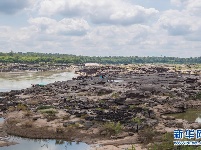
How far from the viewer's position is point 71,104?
54.5 meters

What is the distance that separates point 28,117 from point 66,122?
21.8 feet

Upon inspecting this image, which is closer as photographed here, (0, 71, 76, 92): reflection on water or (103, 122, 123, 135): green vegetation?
(103, 122, 123, 135): green vegetation

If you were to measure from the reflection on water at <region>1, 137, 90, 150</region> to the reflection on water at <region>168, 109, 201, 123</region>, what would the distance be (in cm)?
1889

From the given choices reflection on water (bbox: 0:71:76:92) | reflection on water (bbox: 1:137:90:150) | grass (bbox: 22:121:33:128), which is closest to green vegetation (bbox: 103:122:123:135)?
reflection on water (bbox: 1:137:90:150)

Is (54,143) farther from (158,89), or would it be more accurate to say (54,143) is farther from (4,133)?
(158,89)

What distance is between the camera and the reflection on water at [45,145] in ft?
107

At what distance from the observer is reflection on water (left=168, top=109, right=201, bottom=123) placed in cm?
4528

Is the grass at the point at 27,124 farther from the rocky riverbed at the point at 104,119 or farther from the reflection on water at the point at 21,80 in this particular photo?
the reflection on water at the point at 21,80

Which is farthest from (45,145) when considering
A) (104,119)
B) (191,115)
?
(191,115)

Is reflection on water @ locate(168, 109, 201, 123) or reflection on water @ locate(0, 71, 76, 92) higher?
reflection on water @ locate(168, 109, 201, 123)

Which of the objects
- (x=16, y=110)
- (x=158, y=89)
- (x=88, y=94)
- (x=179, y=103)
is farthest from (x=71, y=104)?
(x=158, y=89)

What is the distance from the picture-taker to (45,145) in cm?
3341

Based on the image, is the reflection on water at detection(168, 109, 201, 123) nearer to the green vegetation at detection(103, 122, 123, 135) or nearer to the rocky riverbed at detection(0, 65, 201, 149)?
the rocky riverbed at detection(0, 65, 201, 149)

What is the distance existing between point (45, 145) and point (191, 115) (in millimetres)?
24606
